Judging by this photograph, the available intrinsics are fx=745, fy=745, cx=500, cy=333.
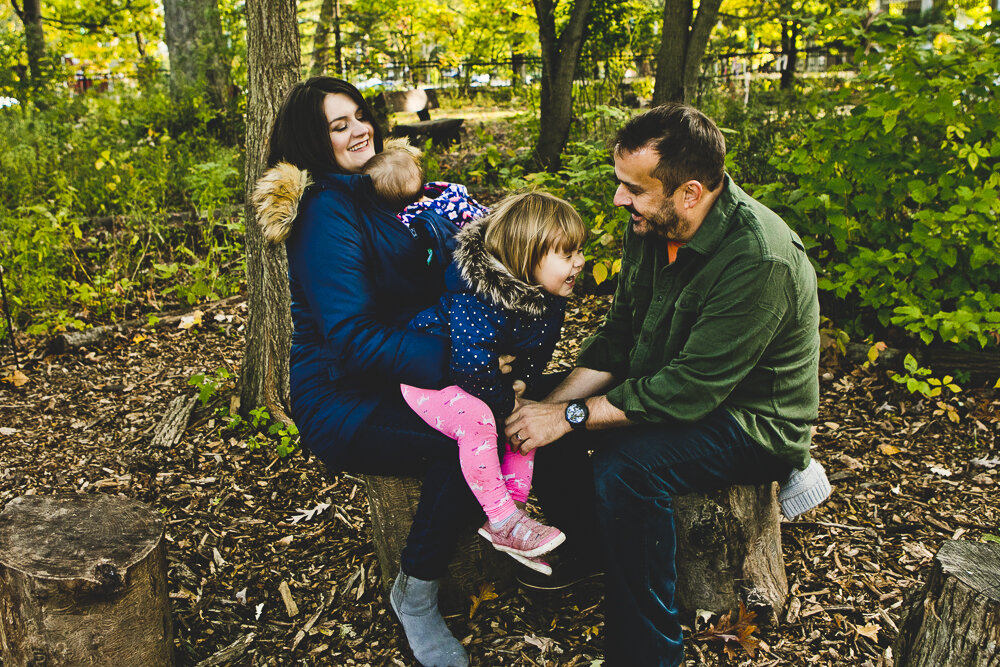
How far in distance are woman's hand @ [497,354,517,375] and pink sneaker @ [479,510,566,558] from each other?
1.59 ft

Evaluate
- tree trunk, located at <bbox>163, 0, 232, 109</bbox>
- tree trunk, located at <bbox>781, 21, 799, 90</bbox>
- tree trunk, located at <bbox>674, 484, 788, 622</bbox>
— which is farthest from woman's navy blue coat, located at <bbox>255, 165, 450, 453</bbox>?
tree trunk, located at <bbox>781, 21, 799, 90</bbox>

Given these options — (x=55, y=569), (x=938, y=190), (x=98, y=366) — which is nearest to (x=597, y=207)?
(x=938, y=190)

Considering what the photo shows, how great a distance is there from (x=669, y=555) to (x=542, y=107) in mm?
6222

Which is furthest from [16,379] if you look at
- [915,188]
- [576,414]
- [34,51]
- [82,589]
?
[34,51]

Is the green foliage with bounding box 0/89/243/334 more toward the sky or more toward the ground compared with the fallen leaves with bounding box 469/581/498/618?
more toward the sky

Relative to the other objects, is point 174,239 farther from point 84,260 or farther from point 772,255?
point 772,255

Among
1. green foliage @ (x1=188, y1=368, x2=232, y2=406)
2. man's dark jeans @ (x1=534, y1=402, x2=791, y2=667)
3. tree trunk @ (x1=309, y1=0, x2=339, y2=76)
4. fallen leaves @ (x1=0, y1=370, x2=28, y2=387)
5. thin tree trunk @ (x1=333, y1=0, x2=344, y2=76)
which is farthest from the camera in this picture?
thin tree trunk @ (x1=333, y1=0, x2=344, y2=76)

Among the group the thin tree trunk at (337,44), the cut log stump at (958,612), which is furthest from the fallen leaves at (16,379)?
the thin tree trunk at (337,44)

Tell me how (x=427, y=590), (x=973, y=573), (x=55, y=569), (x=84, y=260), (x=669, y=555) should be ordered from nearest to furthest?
(x=973, y=573)
(x=55, y=569)
(x=669, y=555)
(x=427, y=590)
(x=84, y=260)

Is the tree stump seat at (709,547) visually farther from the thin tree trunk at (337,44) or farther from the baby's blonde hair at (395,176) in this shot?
the thin tree trunk at (337,44)

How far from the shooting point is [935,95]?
403 cm

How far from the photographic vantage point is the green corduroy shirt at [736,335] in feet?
7.69

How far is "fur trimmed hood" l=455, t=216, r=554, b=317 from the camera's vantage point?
7.93 ft

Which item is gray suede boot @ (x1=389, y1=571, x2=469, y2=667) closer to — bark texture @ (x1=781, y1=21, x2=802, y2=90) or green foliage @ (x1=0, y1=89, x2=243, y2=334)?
green foliage @ (x1=0, y1=89, x2=243, y2=334)
